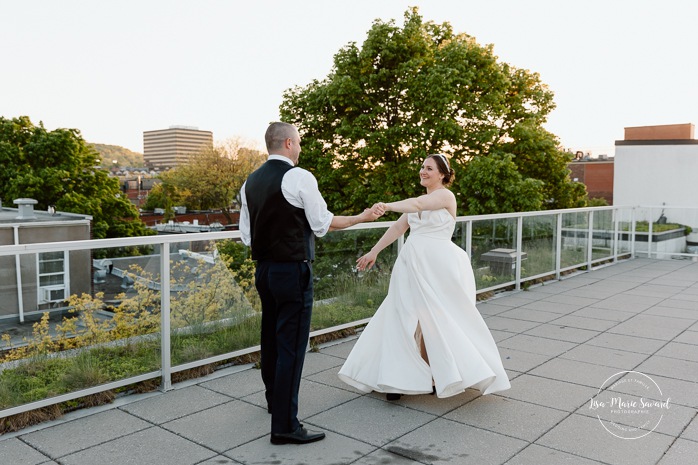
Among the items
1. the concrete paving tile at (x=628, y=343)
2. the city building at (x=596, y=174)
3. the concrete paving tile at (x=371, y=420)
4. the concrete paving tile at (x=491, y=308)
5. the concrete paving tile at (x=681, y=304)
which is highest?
the city building at (x=596, y=174)

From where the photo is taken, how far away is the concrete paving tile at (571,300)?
8.80 m

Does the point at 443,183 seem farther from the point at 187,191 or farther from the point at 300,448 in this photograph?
the point at 187,191

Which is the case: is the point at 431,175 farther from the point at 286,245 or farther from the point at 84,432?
the point at 84,432

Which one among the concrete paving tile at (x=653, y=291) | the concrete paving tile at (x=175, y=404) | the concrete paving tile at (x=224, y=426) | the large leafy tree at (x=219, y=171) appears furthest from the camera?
the large leafy tree at (x=219, y=171)

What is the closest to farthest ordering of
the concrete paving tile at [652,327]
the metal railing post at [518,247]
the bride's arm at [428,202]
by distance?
the bride's arm at [428,202], the concrete paving tile at [652,327], the metal railing post at [518,247]

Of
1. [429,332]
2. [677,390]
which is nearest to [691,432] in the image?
[677,390]

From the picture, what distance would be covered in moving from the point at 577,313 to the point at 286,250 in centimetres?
575

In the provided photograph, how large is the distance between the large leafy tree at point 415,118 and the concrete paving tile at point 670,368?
1486 centimetres

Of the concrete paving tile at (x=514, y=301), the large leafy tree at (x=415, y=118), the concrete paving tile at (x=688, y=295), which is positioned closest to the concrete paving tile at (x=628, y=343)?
the concrete paving tile at (x=514, y=301)

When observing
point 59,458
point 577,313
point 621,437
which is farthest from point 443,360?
point 577,313

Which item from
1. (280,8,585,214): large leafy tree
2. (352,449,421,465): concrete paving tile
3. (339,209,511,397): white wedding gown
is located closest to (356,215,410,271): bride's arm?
(339,209,511,397): white wedding gown

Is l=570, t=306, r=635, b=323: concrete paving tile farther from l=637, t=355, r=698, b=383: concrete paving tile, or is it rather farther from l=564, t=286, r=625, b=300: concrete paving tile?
l=637, t=355, r=698, b=383: concrete paving tile

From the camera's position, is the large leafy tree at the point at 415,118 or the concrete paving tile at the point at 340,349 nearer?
the concrete paving tile at the point at 340,349

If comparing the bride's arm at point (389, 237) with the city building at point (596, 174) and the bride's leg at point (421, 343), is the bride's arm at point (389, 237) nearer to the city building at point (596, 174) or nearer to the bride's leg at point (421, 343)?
the bride's leg at point (421, 343)
